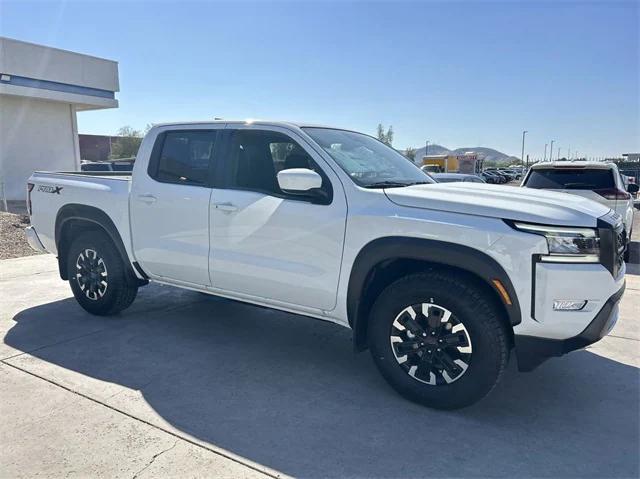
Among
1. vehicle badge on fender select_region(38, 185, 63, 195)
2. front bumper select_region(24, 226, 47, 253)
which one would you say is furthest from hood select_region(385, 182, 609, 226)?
front bumper select_region(24, 226, 47, 253)

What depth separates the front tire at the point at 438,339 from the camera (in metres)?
3.12

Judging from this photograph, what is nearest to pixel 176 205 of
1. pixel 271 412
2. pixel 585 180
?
pixel 271 412

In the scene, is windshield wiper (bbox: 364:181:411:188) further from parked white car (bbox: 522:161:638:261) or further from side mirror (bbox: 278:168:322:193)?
parked white car (bbox: 522:161:638:261)

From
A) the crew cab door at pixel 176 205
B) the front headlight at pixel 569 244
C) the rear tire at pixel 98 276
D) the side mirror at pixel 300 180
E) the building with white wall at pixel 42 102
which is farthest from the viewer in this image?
the building with white wall at pixel 42 102

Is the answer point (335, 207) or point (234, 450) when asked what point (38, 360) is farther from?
point (335, 207)

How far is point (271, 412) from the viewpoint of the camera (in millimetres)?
3332

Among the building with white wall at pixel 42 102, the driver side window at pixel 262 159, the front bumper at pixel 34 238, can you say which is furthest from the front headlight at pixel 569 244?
the building with white wall at pixel 42 102

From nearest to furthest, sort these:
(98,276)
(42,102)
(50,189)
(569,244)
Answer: (569,244) < (98,276) < (50,189) < (42,102)

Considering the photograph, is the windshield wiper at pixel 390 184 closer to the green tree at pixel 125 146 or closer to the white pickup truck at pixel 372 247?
the white pickup truck at pixel 372 247

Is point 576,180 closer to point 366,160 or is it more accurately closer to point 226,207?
point 366,160

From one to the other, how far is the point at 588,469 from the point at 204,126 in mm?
3849

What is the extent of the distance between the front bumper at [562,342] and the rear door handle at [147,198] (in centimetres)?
329

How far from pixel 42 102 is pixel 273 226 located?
63.0ft

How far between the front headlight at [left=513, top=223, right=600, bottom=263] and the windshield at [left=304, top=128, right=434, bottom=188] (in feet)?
4.06
